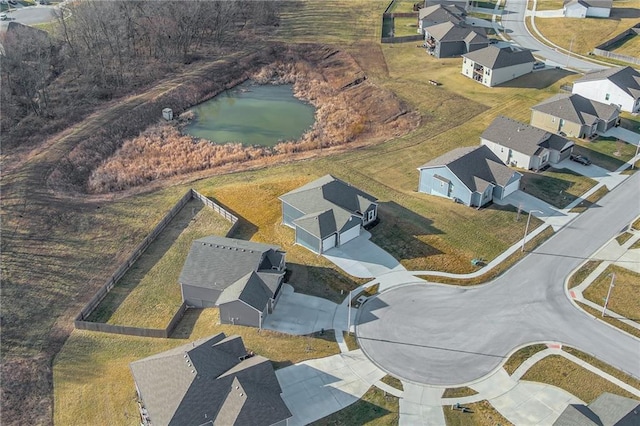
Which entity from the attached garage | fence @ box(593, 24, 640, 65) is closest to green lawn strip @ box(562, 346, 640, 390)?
the attached garage

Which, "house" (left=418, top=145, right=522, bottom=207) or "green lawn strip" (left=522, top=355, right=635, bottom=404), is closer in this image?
"green lawn strip" (left=522, top=355, right=635, bottom=404)

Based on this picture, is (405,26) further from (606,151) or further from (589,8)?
(606,151)

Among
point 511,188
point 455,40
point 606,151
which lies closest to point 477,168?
point 511,188

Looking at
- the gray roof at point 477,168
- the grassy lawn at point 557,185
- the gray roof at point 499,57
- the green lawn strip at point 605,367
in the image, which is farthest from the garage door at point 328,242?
the gray roof at point 499,57

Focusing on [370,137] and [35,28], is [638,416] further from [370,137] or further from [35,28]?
[35,28]

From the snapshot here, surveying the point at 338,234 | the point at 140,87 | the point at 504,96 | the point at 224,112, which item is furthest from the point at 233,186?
the point at 504,96

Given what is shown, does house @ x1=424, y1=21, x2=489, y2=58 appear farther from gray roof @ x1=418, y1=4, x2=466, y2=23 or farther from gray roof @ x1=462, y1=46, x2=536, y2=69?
gray roof @ x1=462, y1=46, x2=536, y2=69
